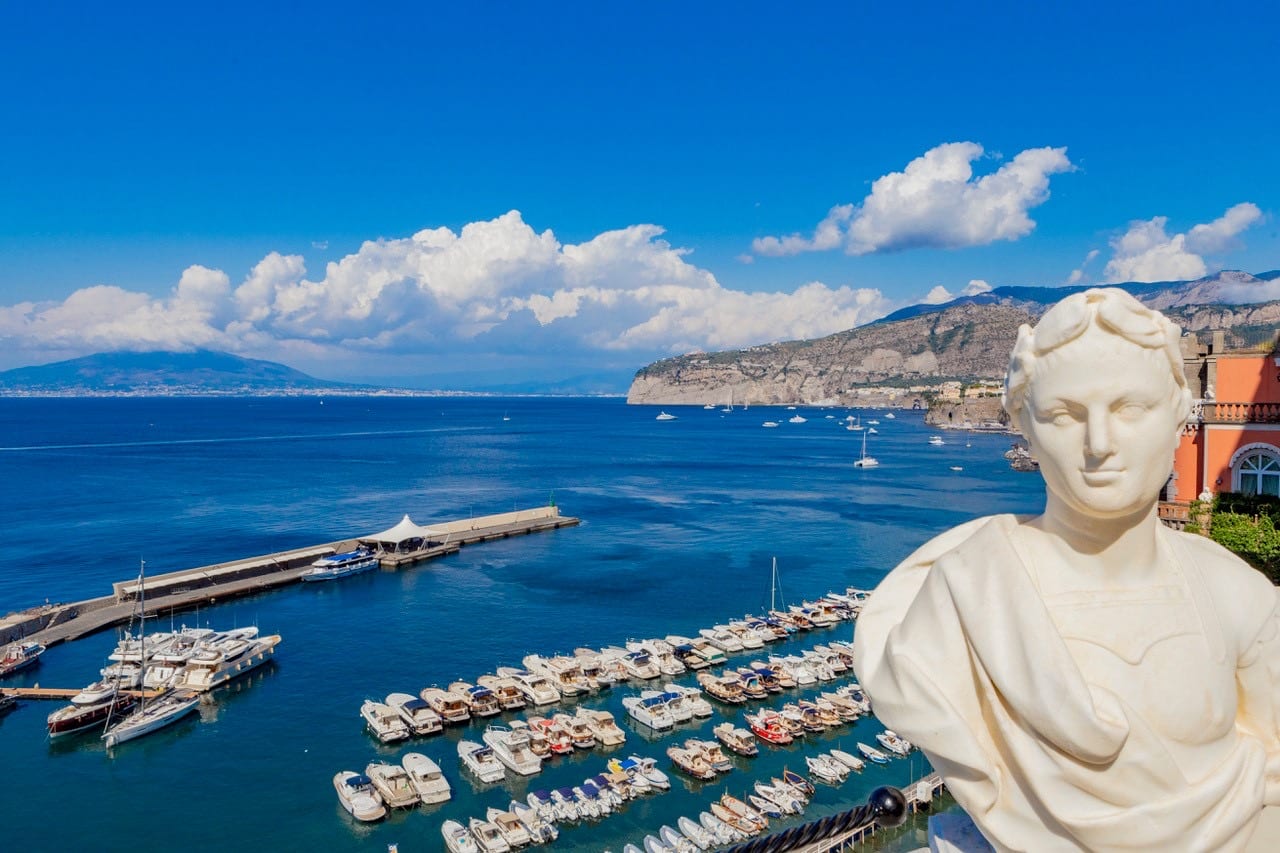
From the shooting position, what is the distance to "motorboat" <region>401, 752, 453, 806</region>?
1759 centimetres

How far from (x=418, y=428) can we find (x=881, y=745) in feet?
403

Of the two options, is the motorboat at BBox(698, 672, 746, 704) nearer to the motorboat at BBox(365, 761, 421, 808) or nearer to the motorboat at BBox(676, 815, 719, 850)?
A: the motorboat at BBox(676, 815, 719, 850)

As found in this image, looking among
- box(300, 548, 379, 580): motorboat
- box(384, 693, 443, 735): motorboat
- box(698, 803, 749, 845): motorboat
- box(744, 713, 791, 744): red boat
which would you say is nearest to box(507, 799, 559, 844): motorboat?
box(698, 803, 749, 845): motorboat

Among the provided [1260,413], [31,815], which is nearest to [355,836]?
[31,815]

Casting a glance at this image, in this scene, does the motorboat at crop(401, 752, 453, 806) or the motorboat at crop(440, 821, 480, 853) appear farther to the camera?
the motorboat at crop(401, 752, 453, 806)

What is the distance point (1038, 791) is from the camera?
3111mm

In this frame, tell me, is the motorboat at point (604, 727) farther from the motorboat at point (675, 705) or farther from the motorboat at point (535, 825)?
the motorboat at point (535, 825)

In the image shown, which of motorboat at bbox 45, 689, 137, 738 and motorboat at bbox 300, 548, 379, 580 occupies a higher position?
motorboat at bbox 300, 548, 379, 580

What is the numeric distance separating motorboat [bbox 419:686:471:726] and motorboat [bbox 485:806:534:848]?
4.93 metres

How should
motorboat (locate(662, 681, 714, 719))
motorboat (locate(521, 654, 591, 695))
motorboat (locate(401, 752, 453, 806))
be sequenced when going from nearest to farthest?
motorboat (locate(401, 752, 453, 806)) < motorboat (locate(662, 681, 714, 719)) < motorboat (locate(521, 654, 591, 695))

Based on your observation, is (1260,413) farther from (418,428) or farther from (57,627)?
(418,428)

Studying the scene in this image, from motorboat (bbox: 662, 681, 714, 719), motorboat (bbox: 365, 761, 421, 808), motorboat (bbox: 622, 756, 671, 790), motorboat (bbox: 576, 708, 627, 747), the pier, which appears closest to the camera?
motorboat (bbox: 365, 761, 421, 808)

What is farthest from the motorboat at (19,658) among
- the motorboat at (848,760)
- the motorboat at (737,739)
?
the motorboat at (848,760)

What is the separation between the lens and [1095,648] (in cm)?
322
